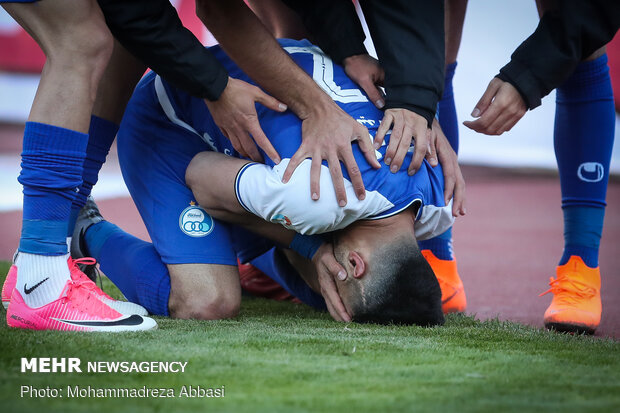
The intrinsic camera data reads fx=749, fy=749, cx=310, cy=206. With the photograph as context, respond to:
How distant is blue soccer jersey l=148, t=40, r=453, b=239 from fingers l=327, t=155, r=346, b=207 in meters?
0.01

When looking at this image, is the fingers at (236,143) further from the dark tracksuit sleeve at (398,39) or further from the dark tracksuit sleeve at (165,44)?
the dark tracksuit sleeve at (398,39)

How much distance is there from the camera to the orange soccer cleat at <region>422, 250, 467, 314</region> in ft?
6.73

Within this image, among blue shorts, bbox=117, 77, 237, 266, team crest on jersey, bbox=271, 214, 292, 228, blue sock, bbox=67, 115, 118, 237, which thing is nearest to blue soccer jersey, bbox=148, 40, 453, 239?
team crest on jersey, bbox=271, 214, 292, 228

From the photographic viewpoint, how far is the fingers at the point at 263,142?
5.31 ft

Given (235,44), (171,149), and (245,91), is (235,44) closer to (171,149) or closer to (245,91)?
(245,91)

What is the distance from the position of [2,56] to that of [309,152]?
18.0ft

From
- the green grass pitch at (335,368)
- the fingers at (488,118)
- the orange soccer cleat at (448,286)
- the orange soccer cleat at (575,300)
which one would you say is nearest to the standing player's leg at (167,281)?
the green grass pitch at (335,368)

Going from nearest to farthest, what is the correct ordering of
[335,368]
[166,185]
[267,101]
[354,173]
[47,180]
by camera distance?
[335,368] < [47,180] < [354,173] < [267,101] < [166,185]

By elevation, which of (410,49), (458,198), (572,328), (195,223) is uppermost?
(410,49)

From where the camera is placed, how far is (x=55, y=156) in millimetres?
1441

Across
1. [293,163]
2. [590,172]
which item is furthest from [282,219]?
[590,172]

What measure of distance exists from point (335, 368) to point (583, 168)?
1128mm

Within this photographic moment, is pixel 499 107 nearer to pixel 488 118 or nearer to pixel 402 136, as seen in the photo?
pixel 488 118

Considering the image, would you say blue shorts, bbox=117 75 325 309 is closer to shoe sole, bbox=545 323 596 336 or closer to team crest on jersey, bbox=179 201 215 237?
team crest on jersey, bbox=179 201 215 237
